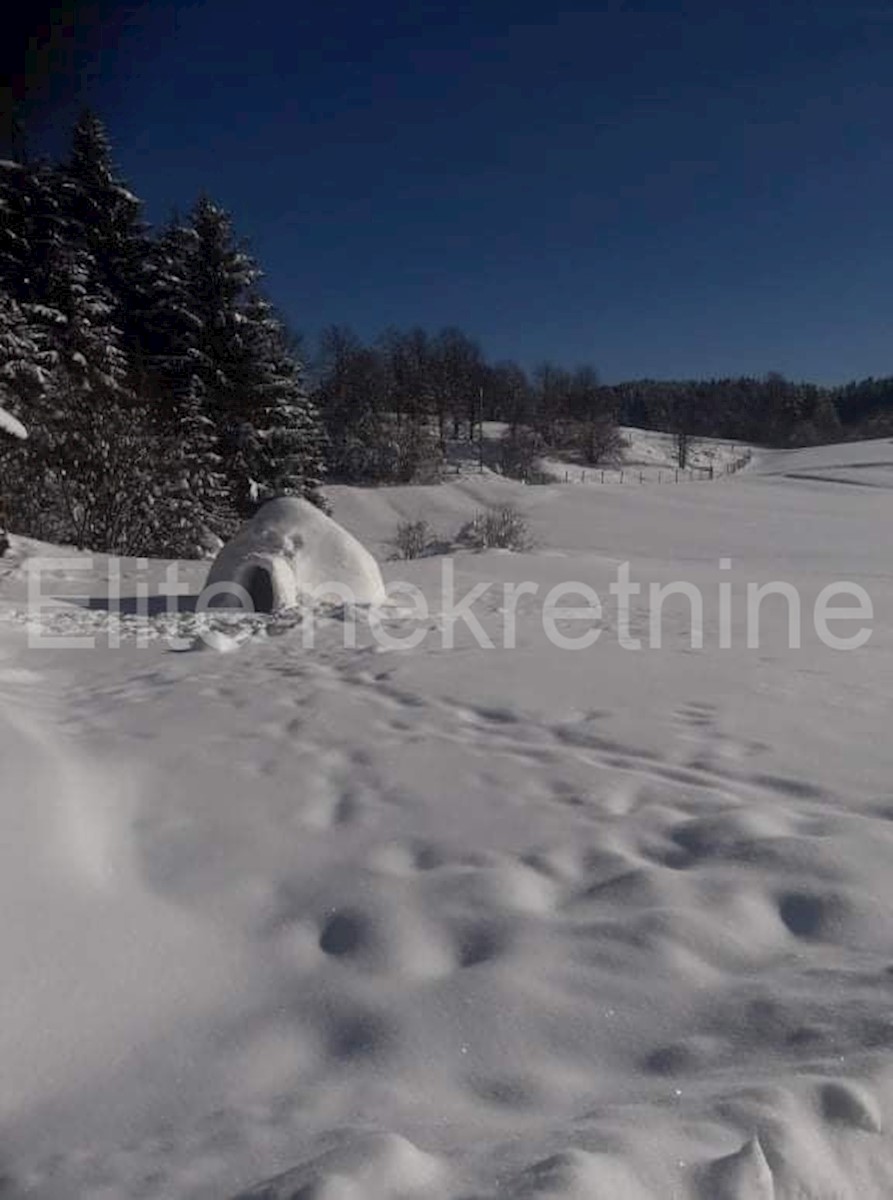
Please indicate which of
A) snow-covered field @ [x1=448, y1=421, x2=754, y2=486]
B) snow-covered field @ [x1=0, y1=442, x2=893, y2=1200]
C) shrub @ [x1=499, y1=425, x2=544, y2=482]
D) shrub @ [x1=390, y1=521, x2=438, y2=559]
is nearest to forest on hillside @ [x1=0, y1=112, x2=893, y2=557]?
shrub @ [x1=390, y1=521, x2=438, y2=559]

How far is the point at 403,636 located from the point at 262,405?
→ 18782mm

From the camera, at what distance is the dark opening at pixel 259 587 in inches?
372

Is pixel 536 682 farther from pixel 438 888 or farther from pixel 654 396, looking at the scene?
pixel 654 396

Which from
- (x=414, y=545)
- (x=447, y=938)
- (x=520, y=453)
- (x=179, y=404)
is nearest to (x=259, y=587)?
(x=447, y=938)

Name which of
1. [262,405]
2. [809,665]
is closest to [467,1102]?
[809,665]

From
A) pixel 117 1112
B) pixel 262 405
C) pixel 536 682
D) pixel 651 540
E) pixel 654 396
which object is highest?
pixel 654 396

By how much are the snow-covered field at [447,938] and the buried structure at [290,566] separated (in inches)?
123

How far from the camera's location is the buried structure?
9.55 metres

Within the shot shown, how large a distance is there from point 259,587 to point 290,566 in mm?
469

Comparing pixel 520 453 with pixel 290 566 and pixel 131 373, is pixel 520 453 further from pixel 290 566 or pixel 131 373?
pixel 290 566

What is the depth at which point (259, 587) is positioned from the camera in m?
9.60

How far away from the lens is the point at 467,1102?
200cm

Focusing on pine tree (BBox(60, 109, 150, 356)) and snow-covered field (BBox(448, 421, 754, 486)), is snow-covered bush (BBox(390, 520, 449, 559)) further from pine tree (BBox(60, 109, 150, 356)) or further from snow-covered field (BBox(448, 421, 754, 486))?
snow-covered field (BBox(448, 421, 754, 486))

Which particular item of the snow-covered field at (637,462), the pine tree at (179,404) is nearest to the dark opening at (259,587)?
the pine tree at (179,404)
